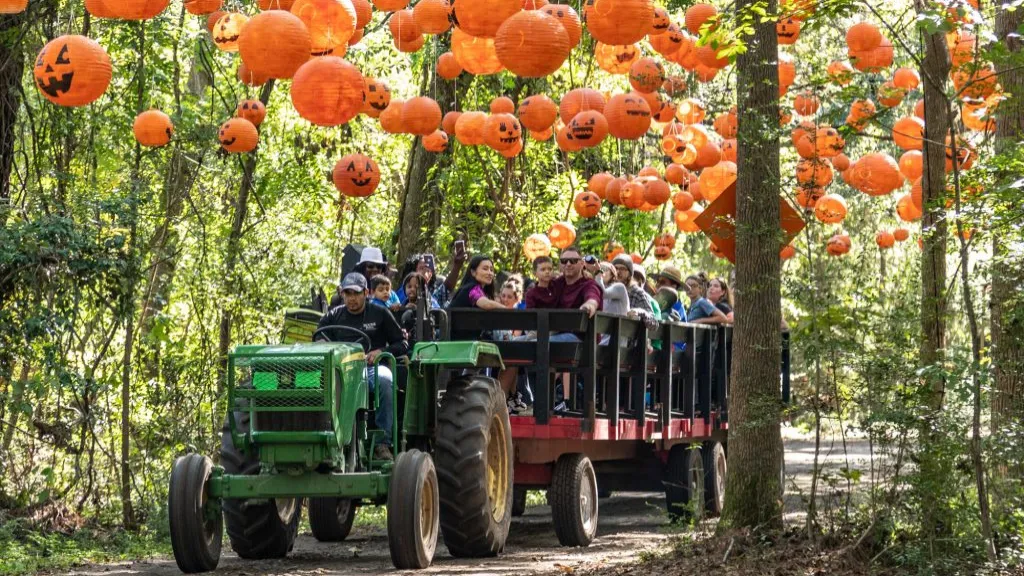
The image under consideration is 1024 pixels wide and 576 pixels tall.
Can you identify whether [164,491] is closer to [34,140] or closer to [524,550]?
[34,140]

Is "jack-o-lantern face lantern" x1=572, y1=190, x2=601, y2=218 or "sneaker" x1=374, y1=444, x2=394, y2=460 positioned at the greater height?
"jack-o-lantern face lantern" x1=572, y1=190, x2=601, y2=218

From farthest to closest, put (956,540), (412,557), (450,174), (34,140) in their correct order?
(450,174)
(34,140)
(412,557)
(956,540)

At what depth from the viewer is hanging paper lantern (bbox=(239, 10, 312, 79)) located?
923 cm

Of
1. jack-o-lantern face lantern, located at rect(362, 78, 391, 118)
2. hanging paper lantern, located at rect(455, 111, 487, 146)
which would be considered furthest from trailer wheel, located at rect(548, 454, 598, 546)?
jack-o-lantern face lantern, located at rect(362, 78, 391, 118)

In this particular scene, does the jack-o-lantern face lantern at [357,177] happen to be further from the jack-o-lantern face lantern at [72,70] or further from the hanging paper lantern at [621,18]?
the hanging paper lantern at [621,18]

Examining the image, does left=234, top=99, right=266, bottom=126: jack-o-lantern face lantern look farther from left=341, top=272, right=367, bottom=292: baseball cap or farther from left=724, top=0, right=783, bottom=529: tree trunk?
left=724, top=0, right=783, bottom=529: tree trunk

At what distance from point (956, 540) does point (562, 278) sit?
4.69 m

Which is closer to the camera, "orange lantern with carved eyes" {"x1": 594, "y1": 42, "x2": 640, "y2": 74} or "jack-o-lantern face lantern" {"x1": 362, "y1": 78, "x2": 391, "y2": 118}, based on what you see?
"jack-o-lantern face lantern" {"x1": 362, "y1": 78, "x2": 391, "y2": 118}

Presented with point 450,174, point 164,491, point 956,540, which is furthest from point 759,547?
point 450,174

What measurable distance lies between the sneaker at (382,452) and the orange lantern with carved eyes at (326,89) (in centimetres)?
244

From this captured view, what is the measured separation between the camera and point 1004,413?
10352mm

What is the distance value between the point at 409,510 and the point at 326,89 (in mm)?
2975

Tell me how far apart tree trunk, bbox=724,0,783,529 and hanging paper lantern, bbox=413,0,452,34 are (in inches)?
115

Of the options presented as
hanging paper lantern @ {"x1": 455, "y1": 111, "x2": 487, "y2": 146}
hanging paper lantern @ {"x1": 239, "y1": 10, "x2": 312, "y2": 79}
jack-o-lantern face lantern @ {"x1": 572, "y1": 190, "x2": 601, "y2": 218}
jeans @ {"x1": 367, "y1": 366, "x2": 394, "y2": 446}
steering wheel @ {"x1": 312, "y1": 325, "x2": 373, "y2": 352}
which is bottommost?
jeans @ {"x1": 367, "y1": 366, "x2": 394, "y2": 446}
